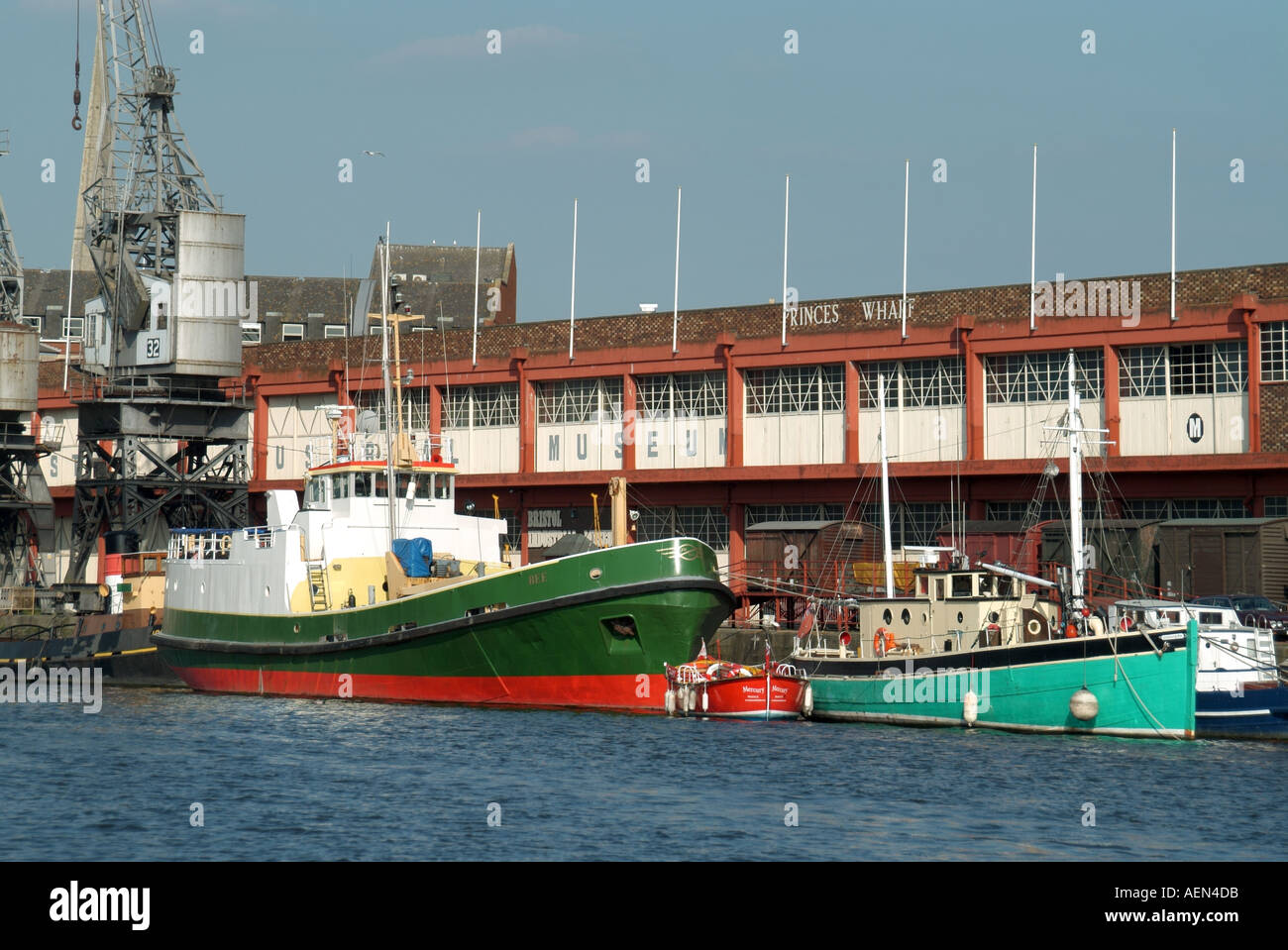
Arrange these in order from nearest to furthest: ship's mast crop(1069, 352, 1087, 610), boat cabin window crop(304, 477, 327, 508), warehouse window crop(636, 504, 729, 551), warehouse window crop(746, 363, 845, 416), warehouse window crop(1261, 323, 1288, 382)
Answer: ship's mast crop(1069, 352, 1087, 610), boat cabin window crop(304, 477, 327, 508), warehouse window crop(1261, 323, 1288, 382), warehouse window crop(746, 363, 845, 416), warehouse window crop(636, 504, 729, 551)

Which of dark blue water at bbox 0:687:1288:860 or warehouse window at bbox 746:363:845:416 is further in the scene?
warehouse window at bbox 746:363:845:416

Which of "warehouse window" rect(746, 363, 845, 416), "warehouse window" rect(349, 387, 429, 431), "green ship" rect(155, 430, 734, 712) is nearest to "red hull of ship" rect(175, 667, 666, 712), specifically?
"green ship" rect(155, 430, 734, 712)

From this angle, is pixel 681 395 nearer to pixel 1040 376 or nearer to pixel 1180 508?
pixel 1040 376

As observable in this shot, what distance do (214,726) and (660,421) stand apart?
25.1m

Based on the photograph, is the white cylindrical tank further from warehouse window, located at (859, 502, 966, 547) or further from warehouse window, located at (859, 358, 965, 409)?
warehouse window, located at (859, 502, 966, 547)

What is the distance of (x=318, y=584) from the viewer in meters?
41.0

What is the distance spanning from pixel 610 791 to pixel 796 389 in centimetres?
3006

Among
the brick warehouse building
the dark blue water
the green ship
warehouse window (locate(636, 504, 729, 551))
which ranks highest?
the brick warehouse building

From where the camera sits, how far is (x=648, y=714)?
36.8 m

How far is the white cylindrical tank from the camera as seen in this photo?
6844cm

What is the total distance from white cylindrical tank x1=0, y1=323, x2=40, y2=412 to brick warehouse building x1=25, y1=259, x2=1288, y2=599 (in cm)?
1148

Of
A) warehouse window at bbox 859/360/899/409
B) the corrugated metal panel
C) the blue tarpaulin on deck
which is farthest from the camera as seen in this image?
warehouse window at bbox 859/360/899/409
